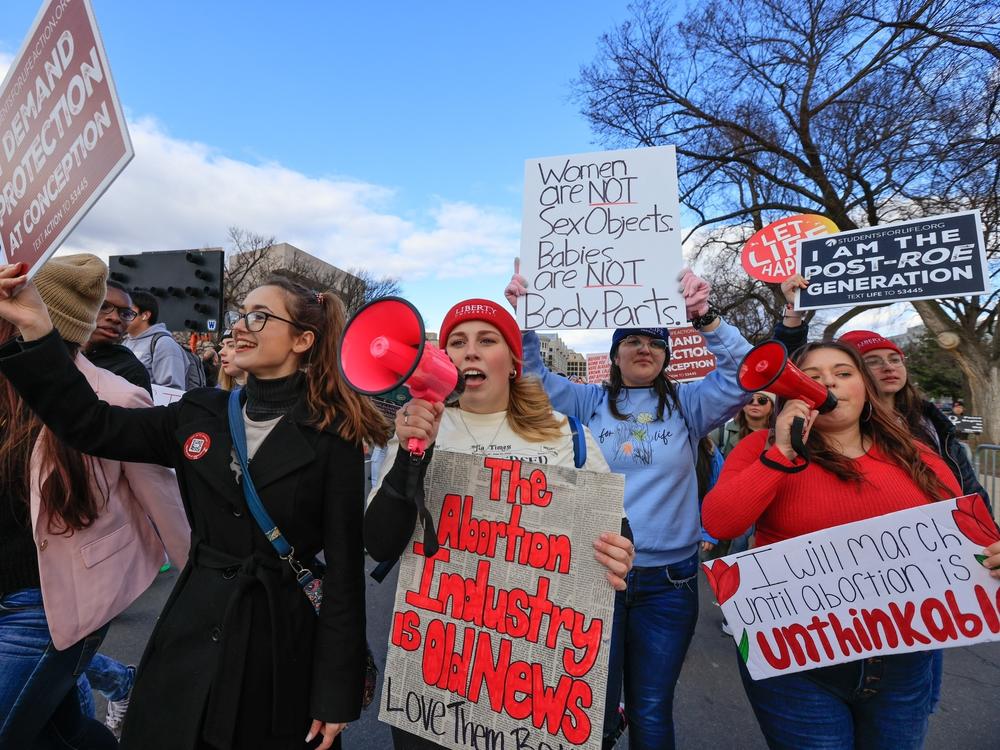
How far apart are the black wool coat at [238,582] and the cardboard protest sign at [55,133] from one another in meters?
0.34

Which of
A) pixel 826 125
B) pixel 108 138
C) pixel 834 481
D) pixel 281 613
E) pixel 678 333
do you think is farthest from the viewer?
pixel 826 125

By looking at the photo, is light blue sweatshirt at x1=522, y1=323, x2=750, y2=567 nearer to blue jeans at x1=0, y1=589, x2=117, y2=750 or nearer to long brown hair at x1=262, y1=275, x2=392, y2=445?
long brown hair at x1=262, y1=275, x2=392, y2=445

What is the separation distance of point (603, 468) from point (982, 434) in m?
14.1

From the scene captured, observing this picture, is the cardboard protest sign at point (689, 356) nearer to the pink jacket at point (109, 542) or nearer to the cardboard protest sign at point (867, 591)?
the cardboard protest sign at point (867, 591)

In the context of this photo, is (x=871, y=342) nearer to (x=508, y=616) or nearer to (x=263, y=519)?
(x=508, y=616)

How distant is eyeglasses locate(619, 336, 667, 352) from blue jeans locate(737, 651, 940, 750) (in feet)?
4.27

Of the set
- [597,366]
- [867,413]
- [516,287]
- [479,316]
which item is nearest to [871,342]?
[867,413]

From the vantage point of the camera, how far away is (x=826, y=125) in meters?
11.4

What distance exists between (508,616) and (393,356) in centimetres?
72

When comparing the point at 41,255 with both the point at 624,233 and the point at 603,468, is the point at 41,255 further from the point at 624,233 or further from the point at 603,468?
the point at 624,233

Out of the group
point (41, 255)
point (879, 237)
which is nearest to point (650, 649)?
point (41, 255)

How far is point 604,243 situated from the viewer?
2.31 meters

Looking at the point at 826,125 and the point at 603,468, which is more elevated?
the point at 826,125

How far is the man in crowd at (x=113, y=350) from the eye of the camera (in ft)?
7.68
